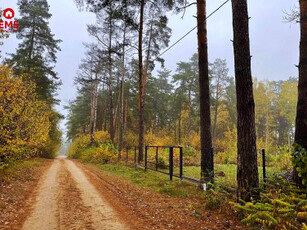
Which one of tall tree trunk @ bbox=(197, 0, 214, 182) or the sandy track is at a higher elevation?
tall tree trunk @ bbox=(197, 0, 214, 182)

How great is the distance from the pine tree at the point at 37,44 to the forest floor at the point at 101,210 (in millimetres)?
13762

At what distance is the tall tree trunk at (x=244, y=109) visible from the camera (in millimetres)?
4152

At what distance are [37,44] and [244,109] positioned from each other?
20830 mm

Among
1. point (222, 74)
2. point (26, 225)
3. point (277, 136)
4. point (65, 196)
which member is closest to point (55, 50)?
point (65, 196)

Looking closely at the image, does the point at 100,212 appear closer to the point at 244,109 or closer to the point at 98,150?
the point at 244,109

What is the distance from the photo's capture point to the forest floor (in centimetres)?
388

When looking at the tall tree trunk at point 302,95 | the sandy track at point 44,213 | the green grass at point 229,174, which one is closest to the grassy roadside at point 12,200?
the sandy track at point 44,213

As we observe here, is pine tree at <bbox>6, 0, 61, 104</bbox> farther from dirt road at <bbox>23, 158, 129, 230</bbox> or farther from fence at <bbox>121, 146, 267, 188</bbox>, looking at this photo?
dirt road at <bbox>23, 158, 129, 230</bbox>

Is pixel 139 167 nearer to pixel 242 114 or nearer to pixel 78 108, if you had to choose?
pixel 242 114

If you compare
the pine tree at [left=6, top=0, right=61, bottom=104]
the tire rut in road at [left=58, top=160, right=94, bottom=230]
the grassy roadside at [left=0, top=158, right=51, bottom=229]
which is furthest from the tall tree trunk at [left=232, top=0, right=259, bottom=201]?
the pine tree at [left=6, top=0, right=61, bottom=104]

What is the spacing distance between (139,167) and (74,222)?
314 inches

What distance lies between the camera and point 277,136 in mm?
40531

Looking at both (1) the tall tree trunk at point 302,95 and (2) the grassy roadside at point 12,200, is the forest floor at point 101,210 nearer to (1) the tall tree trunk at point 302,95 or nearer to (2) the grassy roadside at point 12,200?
(2) the grassy roadside at point 12,200

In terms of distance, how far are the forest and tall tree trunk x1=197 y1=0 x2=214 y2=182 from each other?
0.11ft
